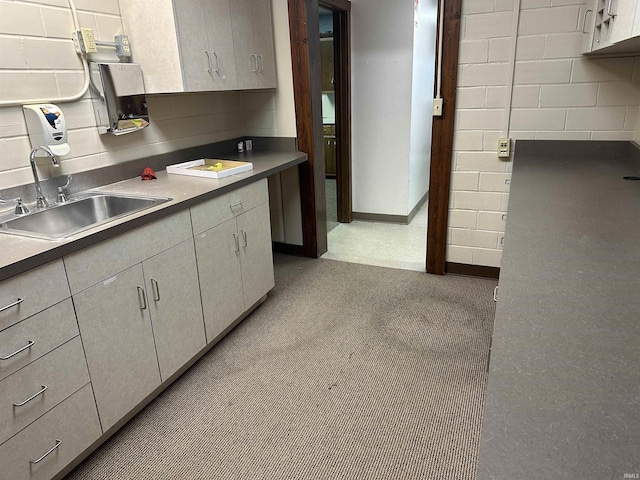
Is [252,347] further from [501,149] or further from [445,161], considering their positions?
[501,149]

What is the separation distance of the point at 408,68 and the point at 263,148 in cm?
160

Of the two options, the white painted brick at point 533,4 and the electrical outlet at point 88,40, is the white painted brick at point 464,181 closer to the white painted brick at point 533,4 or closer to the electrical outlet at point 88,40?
the white painted brick at point 533,4

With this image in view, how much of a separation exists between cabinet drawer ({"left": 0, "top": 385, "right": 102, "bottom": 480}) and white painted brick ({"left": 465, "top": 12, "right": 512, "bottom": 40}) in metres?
2.89

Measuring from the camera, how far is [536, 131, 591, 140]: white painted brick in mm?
2742

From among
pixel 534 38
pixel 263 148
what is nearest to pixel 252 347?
pixel 263 148

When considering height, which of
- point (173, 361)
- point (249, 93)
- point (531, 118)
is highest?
point (249, 93)

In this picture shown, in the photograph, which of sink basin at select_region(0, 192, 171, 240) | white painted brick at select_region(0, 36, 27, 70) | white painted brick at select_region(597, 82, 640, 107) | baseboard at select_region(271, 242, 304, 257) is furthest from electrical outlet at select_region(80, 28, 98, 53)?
white painted brick at select_region(597, 82, 640, 107)

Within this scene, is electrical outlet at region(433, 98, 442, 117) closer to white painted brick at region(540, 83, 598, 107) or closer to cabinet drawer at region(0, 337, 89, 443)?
white painted brick at region(540, 83, 598, 107)

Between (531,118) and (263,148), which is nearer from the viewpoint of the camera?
(531,118)

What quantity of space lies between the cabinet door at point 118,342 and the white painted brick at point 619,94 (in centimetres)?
278

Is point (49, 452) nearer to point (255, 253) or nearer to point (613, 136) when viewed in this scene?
point (255, 253)

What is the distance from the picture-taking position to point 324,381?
220 centimetres

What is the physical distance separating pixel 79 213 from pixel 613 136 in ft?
10.1

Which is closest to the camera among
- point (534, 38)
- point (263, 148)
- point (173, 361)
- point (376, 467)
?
point (376, 467)
